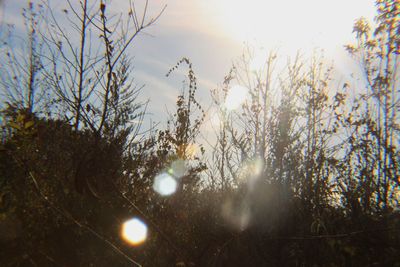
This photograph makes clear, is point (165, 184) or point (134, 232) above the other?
point (165, 184)

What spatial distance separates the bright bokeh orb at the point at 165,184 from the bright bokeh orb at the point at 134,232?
94 cm

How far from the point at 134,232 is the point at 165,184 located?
4.59 feet

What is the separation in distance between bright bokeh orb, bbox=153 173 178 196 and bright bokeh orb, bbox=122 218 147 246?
0.94 m

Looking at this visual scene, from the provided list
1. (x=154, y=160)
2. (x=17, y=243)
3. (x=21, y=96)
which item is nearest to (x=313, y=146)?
(x=154, y=160)

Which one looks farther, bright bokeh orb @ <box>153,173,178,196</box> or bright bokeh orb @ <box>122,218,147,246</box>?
bright bokeh orb @ <box>153,173,178,196</box>

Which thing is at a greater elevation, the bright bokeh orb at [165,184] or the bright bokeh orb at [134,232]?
the bright bokeh orb at [165,184]

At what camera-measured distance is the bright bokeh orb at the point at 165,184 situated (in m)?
5.76

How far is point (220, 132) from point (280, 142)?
1.75 meters

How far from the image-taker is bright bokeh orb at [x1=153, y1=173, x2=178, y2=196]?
227 inches

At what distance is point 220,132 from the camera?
8.40 meters

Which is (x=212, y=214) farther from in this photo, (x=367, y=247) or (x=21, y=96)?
(x=21, y=96)

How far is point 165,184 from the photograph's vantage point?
6082mm

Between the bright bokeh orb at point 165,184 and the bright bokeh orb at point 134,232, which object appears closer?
the bright bokeh orb at point 134,232

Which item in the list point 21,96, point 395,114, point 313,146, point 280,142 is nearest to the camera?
point 280,142
